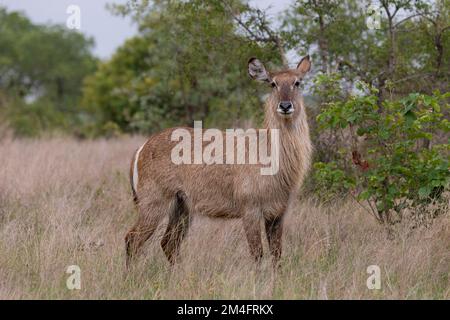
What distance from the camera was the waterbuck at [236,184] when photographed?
5.40 metres

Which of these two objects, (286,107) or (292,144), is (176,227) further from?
(286,107)

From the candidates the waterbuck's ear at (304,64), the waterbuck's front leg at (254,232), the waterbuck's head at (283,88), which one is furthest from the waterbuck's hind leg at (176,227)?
the waterbuck's ear at (304,64)

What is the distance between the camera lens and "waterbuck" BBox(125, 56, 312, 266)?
5.40 m

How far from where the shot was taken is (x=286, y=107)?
529cm

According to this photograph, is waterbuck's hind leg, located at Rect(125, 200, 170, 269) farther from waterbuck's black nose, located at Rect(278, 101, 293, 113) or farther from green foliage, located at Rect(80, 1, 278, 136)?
green foliage, located at Rect(80, 1, 278, 136)

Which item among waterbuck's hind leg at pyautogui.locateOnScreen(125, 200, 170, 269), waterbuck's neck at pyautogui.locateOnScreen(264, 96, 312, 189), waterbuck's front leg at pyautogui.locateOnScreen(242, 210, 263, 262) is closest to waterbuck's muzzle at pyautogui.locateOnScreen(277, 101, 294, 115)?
waterbuck's neck at pyautogui.locateOnScreen(264, 96, 312, 189)

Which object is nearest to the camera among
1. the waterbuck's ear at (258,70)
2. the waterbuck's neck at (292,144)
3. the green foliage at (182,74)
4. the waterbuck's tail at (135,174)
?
the waterbuck's neck at (292,144)

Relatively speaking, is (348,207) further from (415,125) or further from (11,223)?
(11,223)

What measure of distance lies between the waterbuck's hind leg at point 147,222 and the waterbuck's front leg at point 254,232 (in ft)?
2.57

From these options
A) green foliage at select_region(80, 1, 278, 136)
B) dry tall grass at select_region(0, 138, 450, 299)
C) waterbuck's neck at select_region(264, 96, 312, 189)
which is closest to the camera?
dry tall grass at select_region(0, 138, 450, 299)

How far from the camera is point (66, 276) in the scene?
193 inches

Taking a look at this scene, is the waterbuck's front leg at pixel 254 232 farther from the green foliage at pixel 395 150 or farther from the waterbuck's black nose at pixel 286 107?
the green foliage at pixel 395 150
